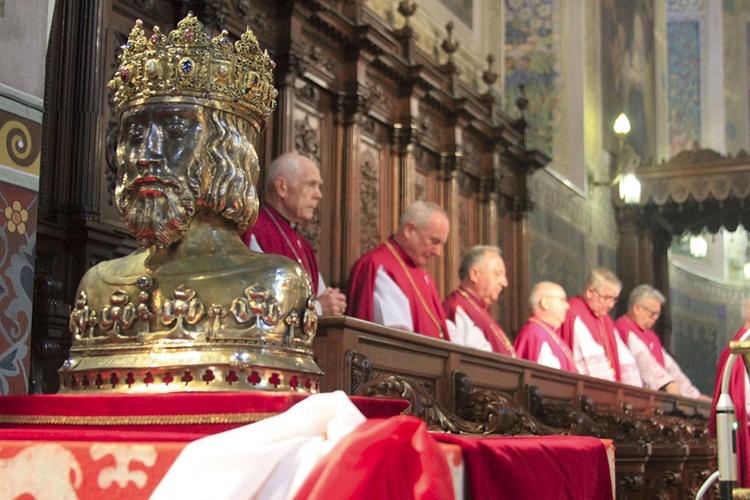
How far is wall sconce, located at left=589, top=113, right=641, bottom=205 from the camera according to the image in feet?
40.3

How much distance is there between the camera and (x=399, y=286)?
6.03 metres

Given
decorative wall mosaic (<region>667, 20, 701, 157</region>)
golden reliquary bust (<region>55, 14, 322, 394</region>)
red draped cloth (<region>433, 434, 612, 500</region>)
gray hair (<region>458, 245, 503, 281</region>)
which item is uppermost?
decorative wall mosaic (<region>667, 20, 701, 157</region>)

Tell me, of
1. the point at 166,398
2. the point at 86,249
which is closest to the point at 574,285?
A: the point at 86,249

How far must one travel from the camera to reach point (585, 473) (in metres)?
2.29

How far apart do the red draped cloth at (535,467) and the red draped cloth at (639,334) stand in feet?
26.5

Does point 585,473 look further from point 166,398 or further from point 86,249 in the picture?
point 86,249

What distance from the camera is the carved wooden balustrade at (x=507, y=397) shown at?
342cm

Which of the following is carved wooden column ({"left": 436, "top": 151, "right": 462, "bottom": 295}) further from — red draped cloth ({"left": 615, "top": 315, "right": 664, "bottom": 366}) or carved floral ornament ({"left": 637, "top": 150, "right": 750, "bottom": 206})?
carved floral ornament ({"left": 637, "top": 150, "right": 750, "bottom": 206})

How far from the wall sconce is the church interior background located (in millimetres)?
149

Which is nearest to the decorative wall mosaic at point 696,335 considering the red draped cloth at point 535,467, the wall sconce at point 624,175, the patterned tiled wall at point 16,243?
the wall sconce at point 624,175

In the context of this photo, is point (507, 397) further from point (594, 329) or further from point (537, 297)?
point (594, 329)

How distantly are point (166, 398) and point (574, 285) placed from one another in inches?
415

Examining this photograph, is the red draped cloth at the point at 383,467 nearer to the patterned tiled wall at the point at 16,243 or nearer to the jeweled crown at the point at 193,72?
the jeweled crown at the point at 193,72

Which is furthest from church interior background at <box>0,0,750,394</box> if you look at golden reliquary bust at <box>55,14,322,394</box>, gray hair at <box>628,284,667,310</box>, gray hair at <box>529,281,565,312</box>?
gray hair at <box>628,284,667,310</box>
